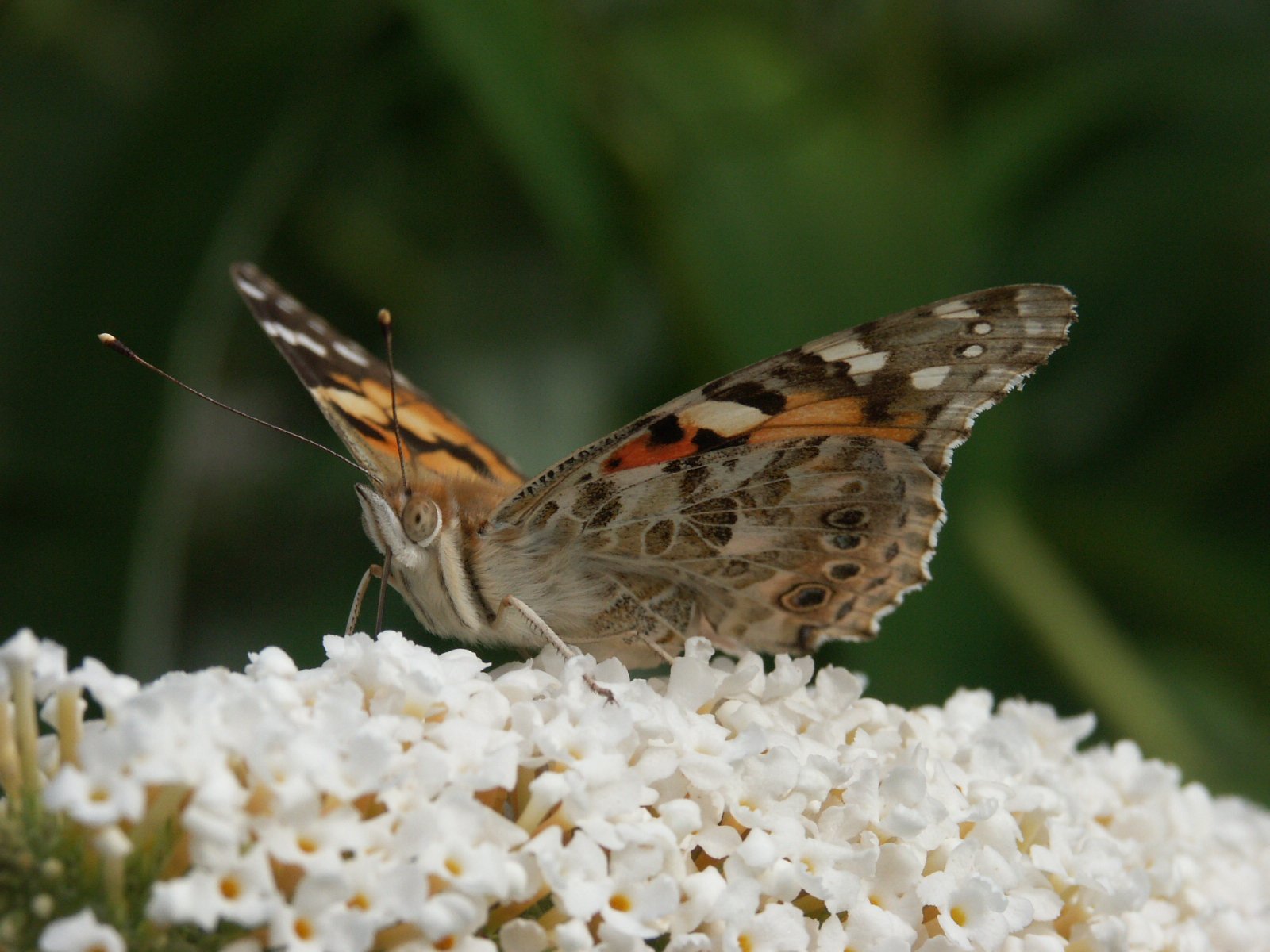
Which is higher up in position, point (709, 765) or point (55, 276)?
point (55, 276)

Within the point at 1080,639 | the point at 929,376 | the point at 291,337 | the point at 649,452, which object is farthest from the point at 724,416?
the point at 1080,639

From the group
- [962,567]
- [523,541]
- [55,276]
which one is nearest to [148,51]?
[55,276]

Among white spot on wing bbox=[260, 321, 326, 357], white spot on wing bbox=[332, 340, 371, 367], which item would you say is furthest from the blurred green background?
white spot on wing bbox=[260, 321, 326, 357]

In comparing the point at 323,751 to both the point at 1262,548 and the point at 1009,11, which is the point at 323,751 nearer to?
the point at 1262,548

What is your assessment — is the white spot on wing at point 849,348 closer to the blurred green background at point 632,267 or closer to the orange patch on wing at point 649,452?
the orange patch on wing at point 649,452

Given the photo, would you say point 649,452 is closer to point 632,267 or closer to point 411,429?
point 411,429

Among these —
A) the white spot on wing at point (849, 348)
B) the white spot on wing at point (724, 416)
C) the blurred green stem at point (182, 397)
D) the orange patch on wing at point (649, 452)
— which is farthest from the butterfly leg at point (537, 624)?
the blurred green stem at point (182, 397)
